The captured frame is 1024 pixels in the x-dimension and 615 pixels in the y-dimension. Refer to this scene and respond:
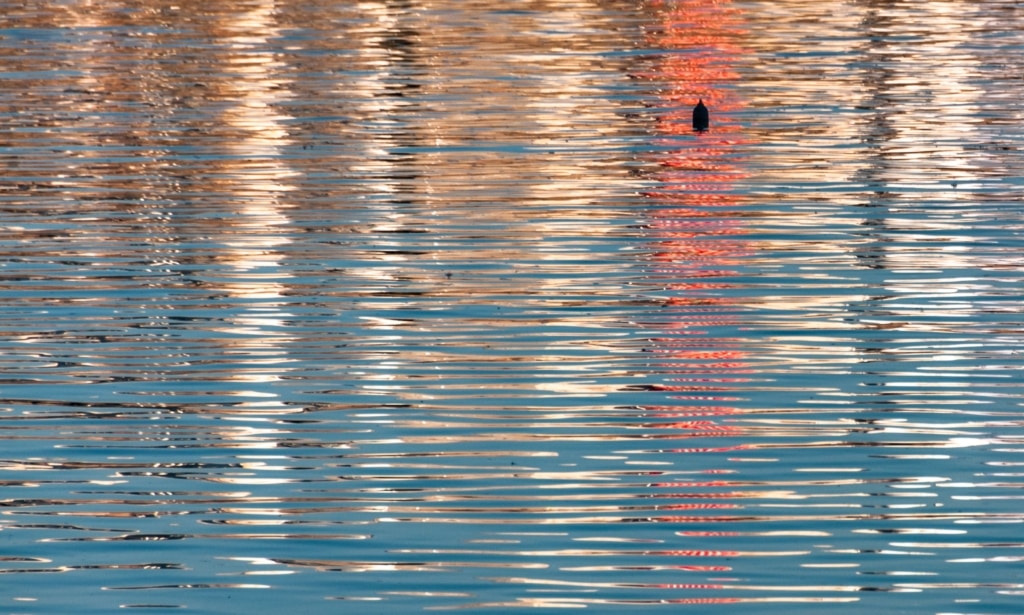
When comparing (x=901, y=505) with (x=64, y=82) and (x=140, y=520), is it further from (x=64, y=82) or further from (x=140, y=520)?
(x=64, y=82)

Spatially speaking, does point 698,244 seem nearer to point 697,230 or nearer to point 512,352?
point 697,230

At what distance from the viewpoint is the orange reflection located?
481 inches

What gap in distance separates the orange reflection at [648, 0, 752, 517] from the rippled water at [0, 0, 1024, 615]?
1.9 inches

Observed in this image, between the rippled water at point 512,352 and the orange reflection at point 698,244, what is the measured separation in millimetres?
49

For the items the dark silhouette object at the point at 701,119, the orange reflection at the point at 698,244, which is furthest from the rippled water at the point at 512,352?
the dark silhouette object at the point at 701,119

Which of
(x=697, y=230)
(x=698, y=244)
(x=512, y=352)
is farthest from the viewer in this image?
(x=697, y=230)

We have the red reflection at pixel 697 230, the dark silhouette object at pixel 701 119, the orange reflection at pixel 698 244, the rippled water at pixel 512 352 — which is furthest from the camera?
the dark silhouette object at pixel 701 119

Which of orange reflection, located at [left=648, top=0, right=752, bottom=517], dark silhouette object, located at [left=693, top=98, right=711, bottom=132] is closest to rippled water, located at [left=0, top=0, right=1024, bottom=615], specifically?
orange reflection, located at [left=648, top=0, right=752, bottom=517]

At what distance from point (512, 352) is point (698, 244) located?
386 centimetres

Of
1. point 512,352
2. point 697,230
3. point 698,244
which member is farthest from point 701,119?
point 512,352

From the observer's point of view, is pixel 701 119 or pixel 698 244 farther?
pixel 701 119

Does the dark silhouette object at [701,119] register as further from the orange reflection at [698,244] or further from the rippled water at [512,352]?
the rippled water at [512,352]

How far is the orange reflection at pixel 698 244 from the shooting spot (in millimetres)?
12227

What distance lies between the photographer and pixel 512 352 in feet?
44.2
